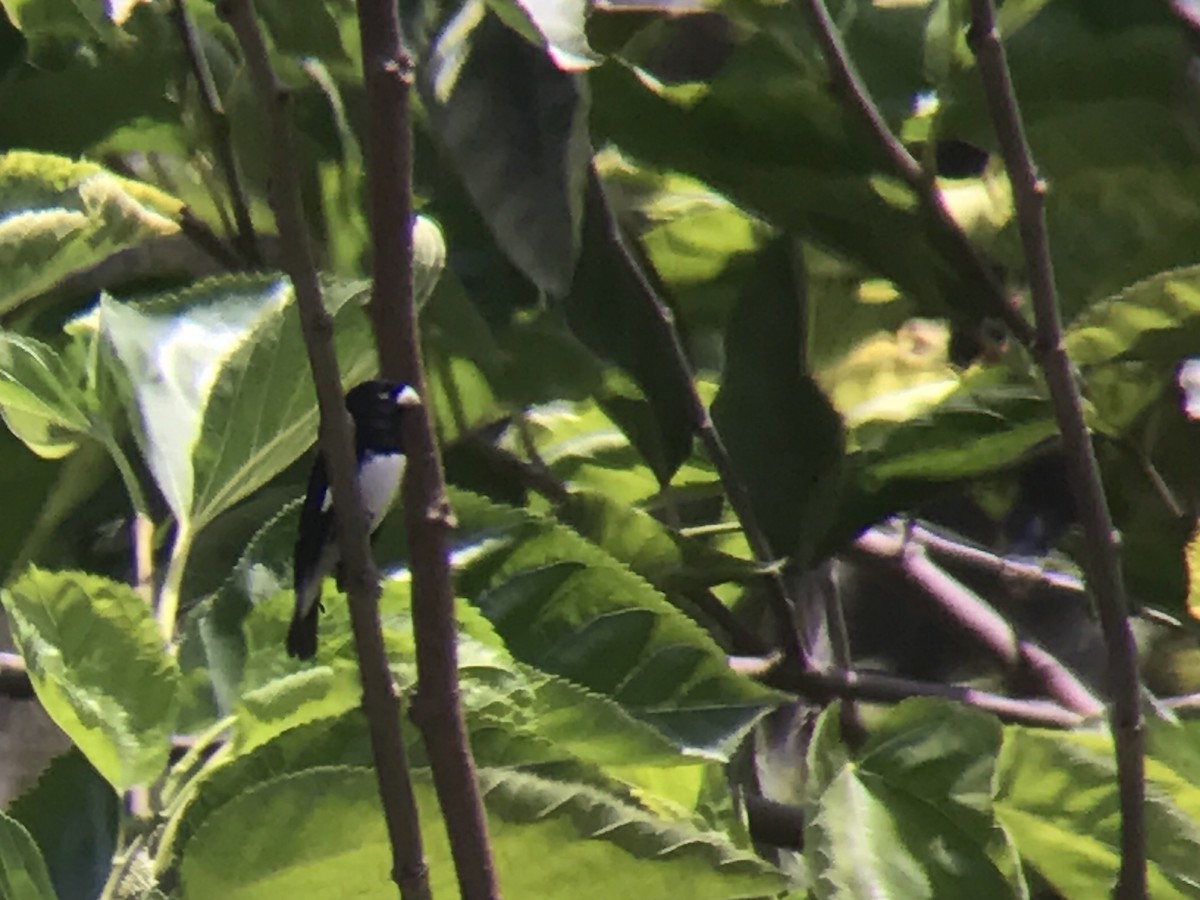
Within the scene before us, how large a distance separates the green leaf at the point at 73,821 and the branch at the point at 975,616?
0.50 m

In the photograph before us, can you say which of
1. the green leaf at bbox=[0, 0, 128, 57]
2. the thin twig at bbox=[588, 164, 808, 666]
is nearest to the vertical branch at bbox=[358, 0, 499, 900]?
the thin twig at bbox=[588, 164, 808, 666]

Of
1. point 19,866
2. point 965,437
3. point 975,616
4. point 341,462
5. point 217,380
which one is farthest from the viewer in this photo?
point 975,616

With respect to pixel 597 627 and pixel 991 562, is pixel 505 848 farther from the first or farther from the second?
pixel 991 562

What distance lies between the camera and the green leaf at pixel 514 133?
1.66ft

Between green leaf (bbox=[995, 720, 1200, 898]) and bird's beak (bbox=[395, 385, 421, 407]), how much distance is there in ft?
1.08

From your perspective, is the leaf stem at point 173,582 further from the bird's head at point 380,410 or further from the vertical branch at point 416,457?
the vertical branch at point 416,457

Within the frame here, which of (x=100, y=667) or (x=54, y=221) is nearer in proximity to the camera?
(x=100, y=667)

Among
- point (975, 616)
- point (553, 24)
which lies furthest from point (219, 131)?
point (975, 616)

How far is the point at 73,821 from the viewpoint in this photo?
1.66ft

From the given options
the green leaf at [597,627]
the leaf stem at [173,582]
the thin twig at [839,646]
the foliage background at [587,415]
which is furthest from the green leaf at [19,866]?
the thin twig at [839,646]

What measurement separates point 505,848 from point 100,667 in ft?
0.45

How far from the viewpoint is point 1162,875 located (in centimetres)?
55

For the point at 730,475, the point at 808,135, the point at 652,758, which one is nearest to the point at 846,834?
the point at 652,758

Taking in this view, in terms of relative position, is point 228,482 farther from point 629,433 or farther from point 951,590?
point 951,590
